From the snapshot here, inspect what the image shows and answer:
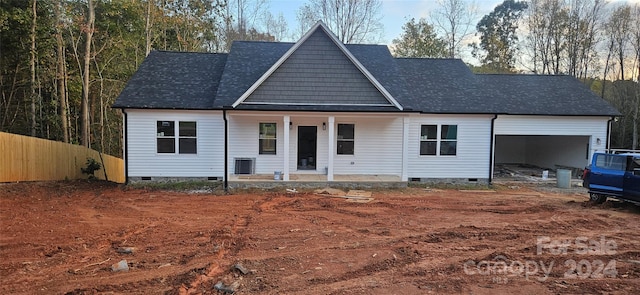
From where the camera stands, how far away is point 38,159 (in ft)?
42.1

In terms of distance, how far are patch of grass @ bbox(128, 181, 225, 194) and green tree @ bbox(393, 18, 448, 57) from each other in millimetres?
23572

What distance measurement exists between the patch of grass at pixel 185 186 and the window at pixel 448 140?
8540 mm

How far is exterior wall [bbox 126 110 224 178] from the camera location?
13.3 meters

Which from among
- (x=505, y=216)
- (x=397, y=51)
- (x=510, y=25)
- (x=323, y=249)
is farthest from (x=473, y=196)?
(x=510, y=25)

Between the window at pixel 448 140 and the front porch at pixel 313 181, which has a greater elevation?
the window at pixel 448 140

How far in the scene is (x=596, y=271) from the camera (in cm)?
514

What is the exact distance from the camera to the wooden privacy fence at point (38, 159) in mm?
11438

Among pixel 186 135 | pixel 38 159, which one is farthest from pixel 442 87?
pixel 38 159

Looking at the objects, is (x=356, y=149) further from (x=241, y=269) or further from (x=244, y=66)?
(x=241, y=269)

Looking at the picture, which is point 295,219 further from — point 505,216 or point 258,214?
point 505,216

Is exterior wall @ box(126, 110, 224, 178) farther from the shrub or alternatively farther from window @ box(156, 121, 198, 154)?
the shrub

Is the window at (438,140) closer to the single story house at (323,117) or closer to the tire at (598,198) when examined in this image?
the single story house at (323,117)

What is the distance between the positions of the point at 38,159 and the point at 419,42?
27.9 meters

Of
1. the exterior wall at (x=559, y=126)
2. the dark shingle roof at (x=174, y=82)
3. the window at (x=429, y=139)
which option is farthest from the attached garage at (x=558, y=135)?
the dark shingle roof at (x=174, y=82)
